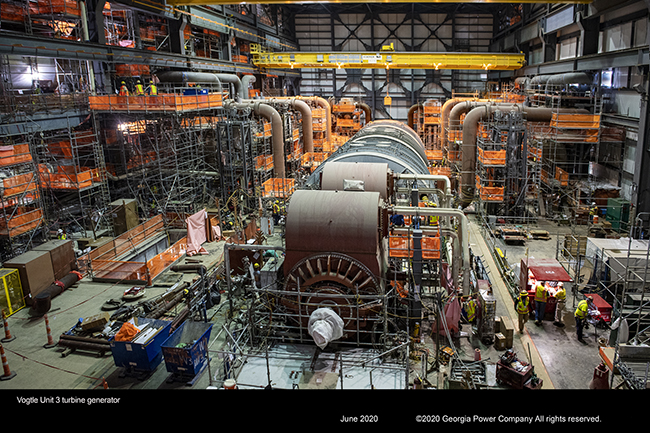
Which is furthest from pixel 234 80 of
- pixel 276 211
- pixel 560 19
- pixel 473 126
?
pixel 560 19

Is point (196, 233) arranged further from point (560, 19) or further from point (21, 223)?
point (560, 19)

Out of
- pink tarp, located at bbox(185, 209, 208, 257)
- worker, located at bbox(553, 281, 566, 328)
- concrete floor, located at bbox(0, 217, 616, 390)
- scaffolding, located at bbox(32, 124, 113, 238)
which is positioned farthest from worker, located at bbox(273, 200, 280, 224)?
worker, located at bbox(553, 281, 566, 328)

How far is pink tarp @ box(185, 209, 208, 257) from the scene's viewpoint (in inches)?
749

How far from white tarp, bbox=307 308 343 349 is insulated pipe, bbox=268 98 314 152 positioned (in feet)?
78.7

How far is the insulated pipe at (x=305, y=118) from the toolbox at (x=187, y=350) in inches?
891

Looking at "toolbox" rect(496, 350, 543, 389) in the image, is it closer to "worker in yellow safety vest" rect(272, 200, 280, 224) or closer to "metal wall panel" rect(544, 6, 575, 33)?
"worker in yellow safety vest" rect(272, 200, 280, 224)

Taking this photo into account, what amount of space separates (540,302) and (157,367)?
1091cm

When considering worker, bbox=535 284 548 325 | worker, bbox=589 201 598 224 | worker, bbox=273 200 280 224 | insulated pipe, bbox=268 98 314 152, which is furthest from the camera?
insulated pipe, bbox=268 98 314 152

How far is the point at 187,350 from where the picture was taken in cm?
1029

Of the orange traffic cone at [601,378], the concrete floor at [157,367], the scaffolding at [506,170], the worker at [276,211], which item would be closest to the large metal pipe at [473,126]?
the scaffolding at [506,170]

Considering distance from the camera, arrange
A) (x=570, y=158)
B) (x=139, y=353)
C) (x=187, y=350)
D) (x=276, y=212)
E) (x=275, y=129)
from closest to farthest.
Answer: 1. (x=187, y=350)
2. (x=139, y=353)
3. (x=276, y=212)
4. (x=275, y=129)
5. (x=570, y=158)

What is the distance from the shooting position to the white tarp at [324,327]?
9.08 metres
